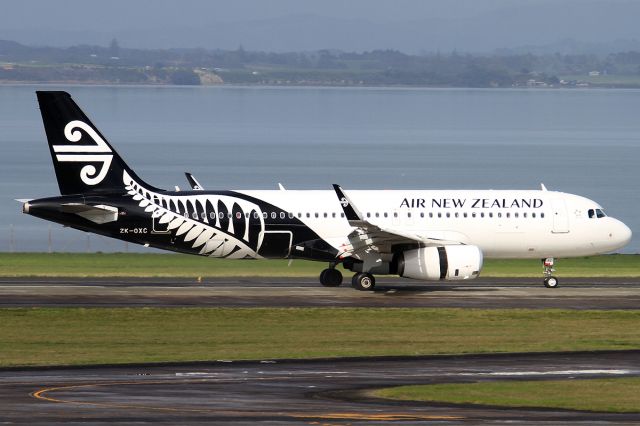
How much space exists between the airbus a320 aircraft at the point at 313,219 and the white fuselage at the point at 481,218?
4cm

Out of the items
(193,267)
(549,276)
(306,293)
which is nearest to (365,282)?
(306,293)

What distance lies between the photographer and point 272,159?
179 m

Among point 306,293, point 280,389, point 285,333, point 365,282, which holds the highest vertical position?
point 365,282

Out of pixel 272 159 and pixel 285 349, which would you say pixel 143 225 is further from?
pixel 272 159

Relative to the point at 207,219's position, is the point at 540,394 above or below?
below

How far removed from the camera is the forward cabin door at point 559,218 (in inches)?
2404

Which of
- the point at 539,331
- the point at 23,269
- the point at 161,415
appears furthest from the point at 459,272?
the point at 161,415

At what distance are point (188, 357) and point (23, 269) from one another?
3183 centimetres

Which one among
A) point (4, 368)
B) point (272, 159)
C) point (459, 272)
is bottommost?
point (4, 368)

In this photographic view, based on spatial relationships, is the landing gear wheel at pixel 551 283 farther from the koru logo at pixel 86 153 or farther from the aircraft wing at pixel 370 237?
the koru logo at pixel 86 153

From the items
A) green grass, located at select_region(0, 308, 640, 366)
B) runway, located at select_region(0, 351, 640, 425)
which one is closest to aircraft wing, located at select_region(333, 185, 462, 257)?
green grass, located at select_region(0, 308, 640, 366)

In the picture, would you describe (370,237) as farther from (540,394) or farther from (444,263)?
(540,394)

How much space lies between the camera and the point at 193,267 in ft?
236

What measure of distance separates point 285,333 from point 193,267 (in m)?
27.1
